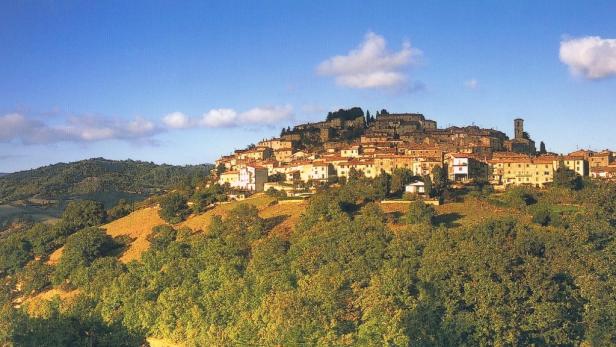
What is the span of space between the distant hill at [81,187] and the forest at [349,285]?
3654 cm

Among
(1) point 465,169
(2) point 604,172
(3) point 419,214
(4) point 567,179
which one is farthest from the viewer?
(2) point 604,172

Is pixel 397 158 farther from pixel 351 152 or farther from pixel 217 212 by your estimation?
pixel 217 212

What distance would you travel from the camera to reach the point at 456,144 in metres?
84.6

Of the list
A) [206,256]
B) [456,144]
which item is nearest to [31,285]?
[206,256]

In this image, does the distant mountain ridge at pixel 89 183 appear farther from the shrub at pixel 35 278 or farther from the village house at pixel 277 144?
the shrub at pixel 35 278

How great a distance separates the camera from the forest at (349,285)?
34781 millimetres

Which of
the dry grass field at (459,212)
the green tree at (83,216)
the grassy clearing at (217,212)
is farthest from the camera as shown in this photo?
the green tree at (83,216)

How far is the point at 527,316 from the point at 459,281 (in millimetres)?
4041

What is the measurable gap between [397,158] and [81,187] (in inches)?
3094

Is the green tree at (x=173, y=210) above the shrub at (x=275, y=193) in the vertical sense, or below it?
below

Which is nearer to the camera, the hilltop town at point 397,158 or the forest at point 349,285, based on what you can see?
the forest at point 349,285

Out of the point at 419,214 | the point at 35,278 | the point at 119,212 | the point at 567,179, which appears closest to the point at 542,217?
the point at 419,214

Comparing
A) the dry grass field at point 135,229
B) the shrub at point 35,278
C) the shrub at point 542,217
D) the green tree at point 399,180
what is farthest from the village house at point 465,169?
the shrub at point 35,278

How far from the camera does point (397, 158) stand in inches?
2798
